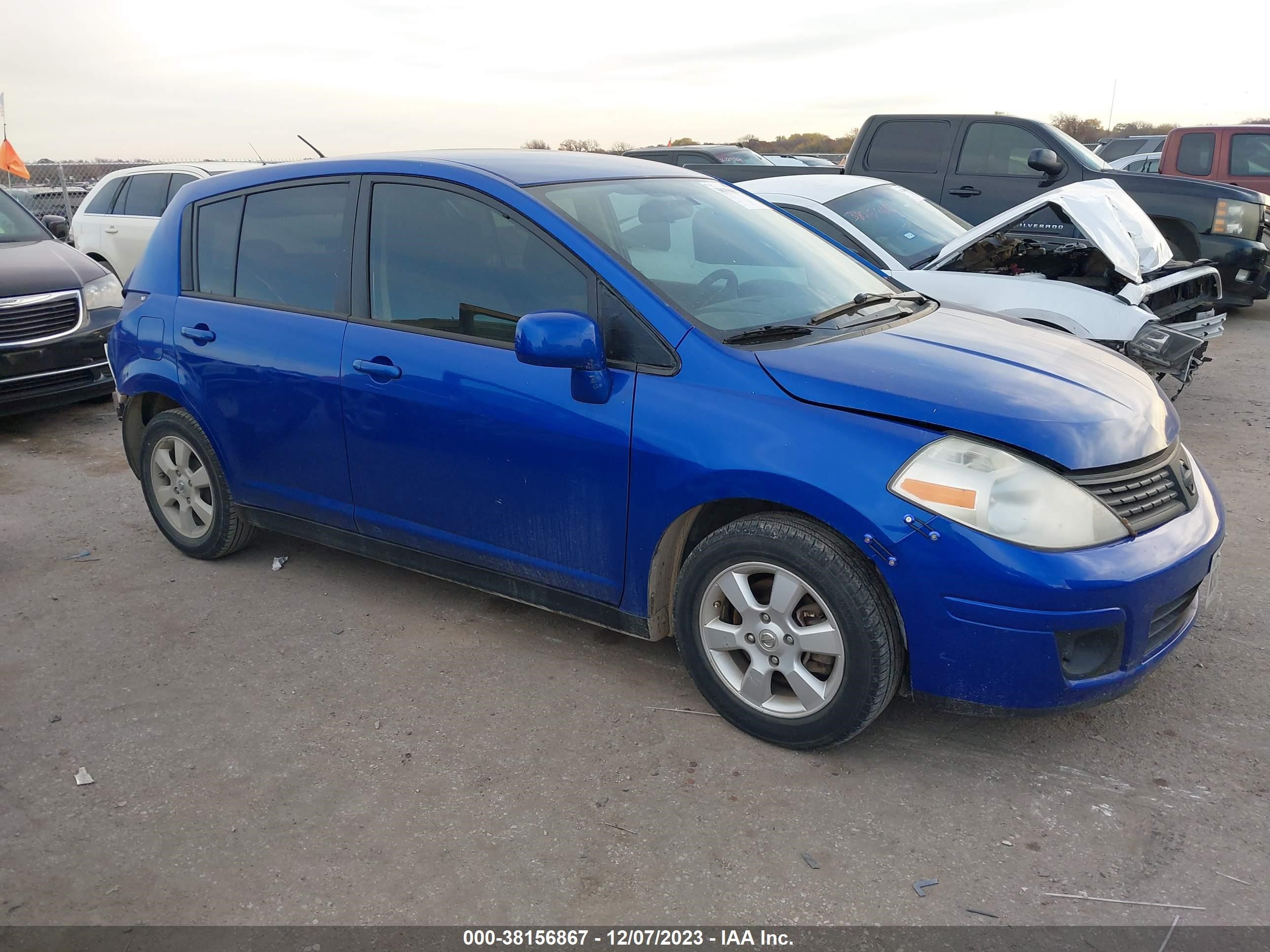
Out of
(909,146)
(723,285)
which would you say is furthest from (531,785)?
(909,146)

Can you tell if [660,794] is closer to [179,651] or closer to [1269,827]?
[1269,827]

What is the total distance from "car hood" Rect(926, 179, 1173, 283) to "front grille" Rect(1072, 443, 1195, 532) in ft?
10.9

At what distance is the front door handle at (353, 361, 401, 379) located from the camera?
3727mm

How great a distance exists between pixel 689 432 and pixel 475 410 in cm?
82

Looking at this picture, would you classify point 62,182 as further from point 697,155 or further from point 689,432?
point 689,432

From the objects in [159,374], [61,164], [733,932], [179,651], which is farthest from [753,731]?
[61,164]

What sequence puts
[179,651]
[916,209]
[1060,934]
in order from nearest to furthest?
[1060,934] < [179,651] < [916,209]

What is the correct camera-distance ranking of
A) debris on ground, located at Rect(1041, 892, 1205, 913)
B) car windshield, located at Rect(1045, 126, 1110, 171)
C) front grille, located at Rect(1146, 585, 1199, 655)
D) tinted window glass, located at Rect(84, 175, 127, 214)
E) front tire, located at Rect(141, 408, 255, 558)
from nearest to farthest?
1. debris on ground, located at Rect(1041, 892, 1205, 913)
2. front grille, located at Rect(1146, 585, 1199, 655)
3. front tire, located at Rect(141, 408, 255, 558)
4. car windshield, located at Rect(1045, 126, 1110, 171)
5. tinted window glass, located at Rect(84, 175, 127, 214)

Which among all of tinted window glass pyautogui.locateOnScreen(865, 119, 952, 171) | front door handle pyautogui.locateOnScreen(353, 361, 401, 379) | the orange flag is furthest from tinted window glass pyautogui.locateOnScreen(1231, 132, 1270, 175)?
the orange flag

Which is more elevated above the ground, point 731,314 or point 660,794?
point 731,314

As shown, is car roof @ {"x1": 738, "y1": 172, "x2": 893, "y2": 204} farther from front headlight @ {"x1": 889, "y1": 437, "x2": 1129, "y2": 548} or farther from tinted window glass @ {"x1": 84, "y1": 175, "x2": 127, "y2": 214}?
tinted window glass @ {"x1": 84, "y1": 175, "x2": 127, "y2": 214}

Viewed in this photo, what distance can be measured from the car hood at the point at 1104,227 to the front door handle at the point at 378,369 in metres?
4.08

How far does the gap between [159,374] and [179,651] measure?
1.35 meters

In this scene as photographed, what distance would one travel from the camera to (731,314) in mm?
3396
